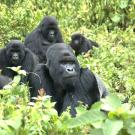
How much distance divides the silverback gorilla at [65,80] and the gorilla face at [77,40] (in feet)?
18.1

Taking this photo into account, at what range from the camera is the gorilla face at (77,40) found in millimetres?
12047

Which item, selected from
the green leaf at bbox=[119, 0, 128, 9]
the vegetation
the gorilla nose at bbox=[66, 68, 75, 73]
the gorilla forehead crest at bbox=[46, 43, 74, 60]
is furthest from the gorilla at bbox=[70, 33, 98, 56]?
the gorilla nose at bbox=[66, 68, 75, 73]

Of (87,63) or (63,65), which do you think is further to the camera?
(87,63)

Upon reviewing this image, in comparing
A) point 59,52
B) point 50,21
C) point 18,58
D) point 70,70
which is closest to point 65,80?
point 70,70

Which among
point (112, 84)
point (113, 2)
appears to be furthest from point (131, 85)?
point (113, 2)

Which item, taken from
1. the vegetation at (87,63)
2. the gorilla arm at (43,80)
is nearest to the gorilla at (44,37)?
the vegetation at (87,63)

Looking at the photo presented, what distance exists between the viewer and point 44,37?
36.4 feet

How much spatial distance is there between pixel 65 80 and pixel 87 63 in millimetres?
1937

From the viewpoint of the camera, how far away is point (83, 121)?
10.5ft

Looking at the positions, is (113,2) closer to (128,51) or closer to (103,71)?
(128,51)

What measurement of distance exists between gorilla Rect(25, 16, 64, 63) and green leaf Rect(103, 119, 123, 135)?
24.7ft

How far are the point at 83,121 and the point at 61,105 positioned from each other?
3150mm

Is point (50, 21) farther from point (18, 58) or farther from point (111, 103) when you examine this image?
point (111, 103)

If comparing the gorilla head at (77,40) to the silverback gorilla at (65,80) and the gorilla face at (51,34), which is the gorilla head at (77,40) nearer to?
the gorilla face at (51,34)
